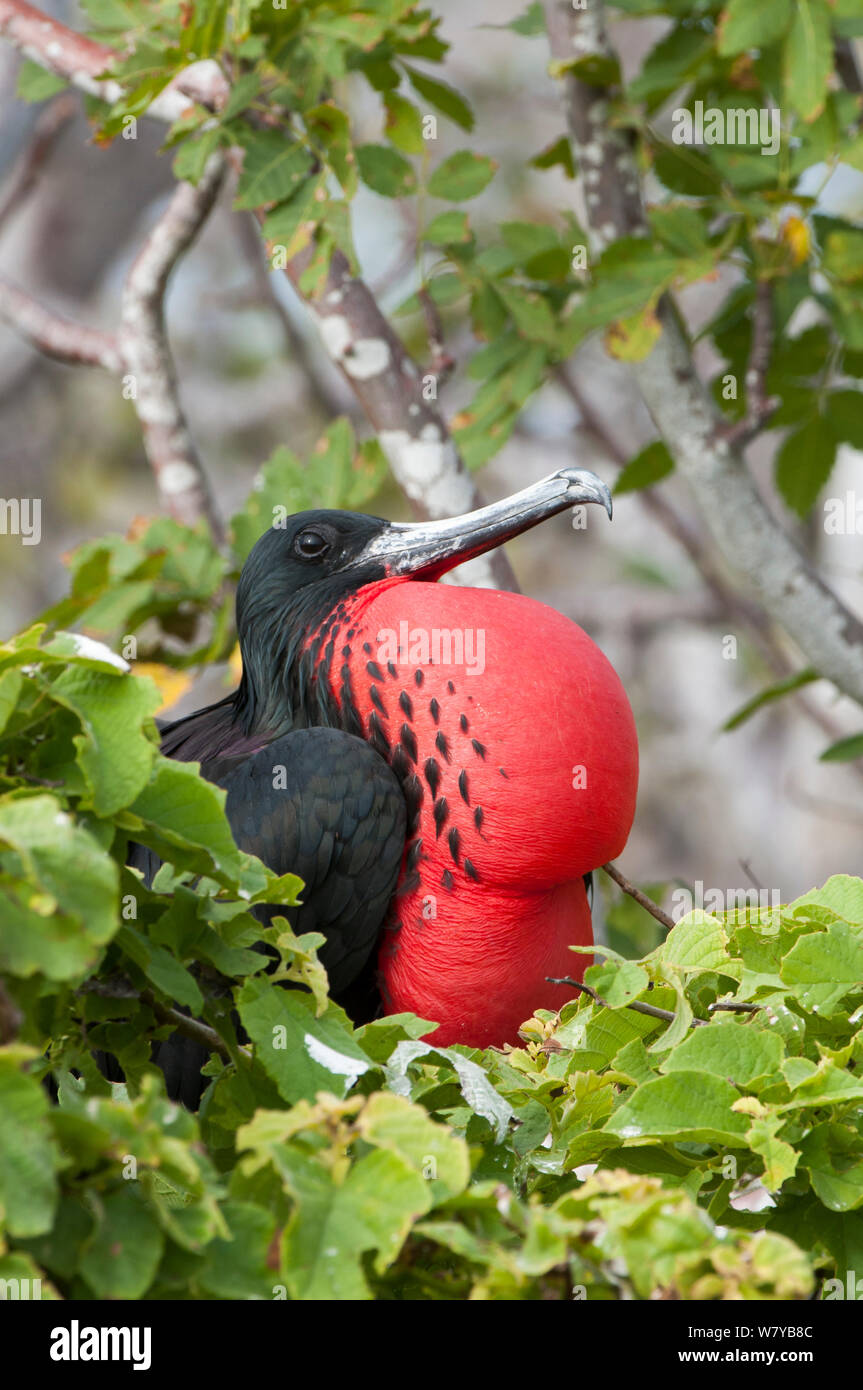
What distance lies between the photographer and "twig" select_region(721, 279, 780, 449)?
2.25 meters

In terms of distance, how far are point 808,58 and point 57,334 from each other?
5.35 feet

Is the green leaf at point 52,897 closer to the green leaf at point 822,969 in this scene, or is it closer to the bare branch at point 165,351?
the green leaf at point 822,969

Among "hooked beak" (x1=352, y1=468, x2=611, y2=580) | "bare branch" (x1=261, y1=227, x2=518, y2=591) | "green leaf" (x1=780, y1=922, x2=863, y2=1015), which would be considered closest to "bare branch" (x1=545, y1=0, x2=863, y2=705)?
"bare branch" (x1=261, y1=227, x2=518, y2=591)

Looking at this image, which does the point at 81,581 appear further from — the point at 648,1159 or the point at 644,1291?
the point at 644,1291

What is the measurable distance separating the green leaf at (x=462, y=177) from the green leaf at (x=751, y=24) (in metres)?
0.36

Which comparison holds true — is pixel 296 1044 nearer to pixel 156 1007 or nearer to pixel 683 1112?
pixel 156 1007

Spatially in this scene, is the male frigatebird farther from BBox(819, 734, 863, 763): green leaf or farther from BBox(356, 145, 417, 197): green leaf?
BBox(819, 734, 863, 763): green leaf

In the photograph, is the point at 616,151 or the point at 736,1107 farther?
the point at 616,151

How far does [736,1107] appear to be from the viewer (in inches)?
33.6

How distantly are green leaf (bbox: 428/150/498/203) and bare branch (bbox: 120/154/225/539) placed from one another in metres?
0.54

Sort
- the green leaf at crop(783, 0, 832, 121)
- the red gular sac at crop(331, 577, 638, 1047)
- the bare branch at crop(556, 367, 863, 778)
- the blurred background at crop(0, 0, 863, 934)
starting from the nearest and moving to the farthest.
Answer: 1. the red gular sac at crop(331, 577, 638, 1047)
2. the green leaf at crop(783, 0, 832, 121)
3. the bare branch at crop(556, 367, 863, 778)
4. the blurred background at crop(0, 0, 863, 934)

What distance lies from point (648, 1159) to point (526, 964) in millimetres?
601

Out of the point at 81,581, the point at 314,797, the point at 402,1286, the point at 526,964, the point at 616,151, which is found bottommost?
the point at 402,1286
